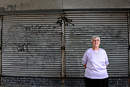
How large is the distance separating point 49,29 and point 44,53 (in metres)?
0.96

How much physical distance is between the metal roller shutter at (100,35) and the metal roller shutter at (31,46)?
18.4 inches

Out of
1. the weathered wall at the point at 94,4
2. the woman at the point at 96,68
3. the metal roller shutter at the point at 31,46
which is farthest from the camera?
the metal roller shutter at the point at 31,46

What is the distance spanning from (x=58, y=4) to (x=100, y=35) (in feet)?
6.59

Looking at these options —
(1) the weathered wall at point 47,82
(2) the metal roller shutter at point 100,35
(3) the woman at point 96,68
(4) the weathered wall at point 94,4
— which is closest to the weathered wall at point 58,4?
(4) the weathered wall at point 94,4

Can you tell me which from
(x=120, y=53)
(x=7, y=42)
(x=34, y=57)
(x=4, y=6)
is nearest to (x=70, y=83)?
(x=34, y=57)

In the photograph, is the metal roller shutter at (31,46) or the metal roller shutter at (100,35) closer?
the metal roller shutter at (100,35)

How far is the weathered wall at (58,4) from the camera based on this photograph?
476 centimetres

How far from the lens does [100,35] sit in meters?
4.82

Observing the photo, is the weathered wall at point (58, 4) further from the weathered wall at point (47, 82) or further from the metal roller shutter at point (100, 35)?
the weathered wall at point (47, 82)

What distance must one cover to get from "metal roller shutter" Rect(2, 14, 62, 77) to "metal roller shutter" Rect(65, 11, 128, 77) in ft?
1.53

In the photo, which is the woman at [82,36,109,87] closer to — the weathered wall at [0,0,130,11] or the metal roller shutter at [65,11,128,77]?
the metal roller shutter at [65,11,128,77]

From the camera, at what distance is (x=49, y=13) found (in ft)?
15.9

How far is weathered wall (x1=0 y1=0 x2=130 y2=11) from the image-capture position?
A: 15.6 feet

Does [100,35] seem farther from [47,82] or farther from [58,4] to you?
[47,82]
